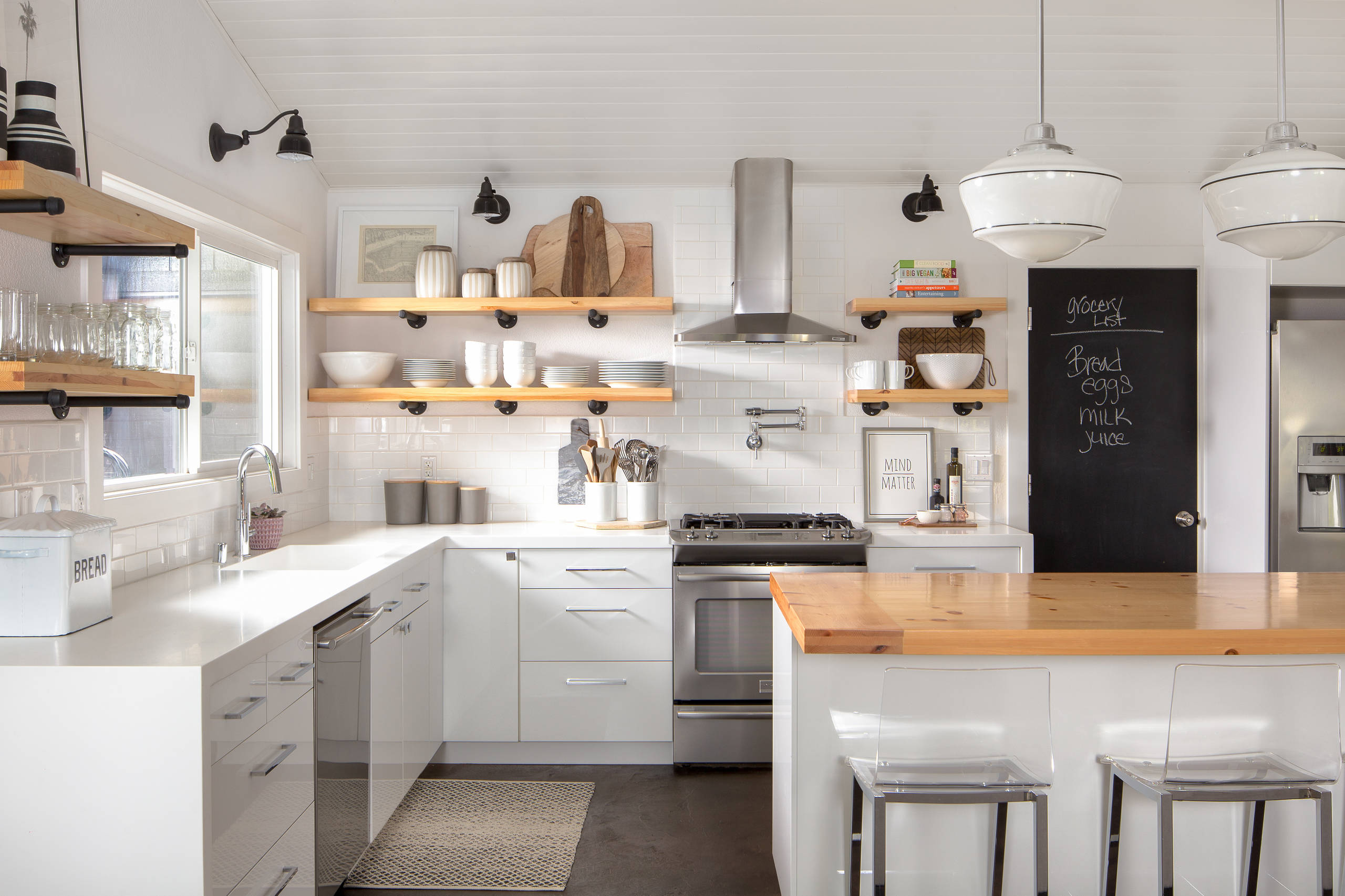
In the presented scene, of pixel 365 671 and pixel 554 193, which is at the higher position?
pixel 554 193

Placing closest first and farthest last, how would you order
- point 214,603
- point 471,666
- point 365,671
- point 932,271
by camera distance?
point 214,603
point 365,671
point 471,666
point 932,271

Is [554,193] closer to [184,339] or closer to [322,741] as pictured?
[184,339]

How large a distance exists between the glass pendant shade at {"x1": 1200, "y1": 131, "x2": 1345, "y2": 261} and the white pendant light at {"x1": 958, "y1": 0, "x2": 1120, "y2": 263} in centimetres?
27

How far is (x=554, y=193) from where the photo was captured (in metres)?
4.30

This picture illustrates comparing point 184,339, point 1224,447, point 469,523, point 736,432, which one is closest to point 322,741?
point 184,339

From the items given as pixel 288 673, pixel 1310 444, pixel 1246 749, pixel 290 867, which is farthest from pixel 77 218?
pixel 1310 444

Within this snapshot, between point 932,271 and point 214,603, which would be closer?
point 214,603

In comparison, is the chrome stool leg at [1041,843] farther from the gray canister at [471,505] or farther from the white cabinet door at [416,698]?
the gray canister at [471,505]

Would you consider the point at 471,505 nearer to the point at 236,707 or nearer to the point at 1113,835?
the point at 236,707

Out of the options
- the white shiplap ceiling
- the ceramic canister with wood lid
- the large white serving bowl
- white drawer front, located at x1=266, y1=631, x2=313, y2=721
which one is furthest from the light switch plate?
white drawer front, located at x1=266, y1=631, x2=313, y2=721

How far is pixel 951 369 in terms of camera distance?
4.02 m

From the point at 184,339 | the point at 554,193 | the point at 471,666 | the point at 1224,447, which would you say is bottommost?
the point at 471,666

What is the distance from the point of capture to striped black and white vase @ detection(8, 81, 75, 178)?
196 cm

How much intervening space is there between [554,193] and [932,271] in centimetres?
182
